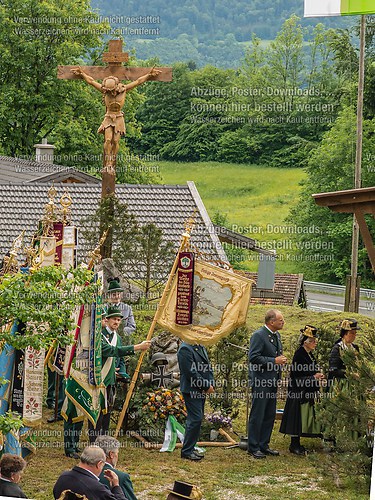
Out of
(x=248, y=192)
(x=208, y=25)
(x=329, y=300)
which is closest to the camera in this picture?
(x=329, y=300)

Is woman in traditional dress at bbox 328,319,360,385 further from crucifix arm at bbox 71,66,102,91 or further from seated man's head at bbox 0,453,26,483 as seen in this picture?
crucifix arm at bbox 71,66,102,91

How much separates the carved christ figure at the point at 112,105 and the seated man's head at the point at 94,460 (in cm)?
514

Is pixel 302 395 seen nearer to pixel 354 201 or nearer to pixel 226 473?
pixel 226 473

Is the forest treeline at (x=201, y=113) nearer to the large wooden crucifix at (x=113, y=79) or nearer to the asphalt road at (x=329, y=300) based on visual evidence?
the asphalt road at (x=329, y=300)

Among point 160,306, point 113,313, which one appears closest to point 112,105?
point 160,306

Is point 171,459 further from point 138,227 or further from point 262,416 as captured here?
point 138,227

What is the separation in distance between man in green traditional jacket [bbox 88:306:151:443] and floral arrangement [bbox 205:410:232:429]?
0.95 meters

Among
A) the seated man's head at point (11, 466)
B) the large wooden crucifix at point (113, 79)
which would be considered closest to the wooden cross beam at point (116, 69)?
the large wooden crucifix at point (113, 79)

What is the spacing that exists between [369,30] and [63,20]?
19.2 feet

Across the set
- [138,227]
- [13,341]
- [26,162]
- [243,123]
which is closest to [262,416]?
[13,341]

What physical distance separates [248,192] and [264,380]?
15.5 meters

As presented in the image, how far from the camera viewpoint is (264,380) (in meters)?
9.64

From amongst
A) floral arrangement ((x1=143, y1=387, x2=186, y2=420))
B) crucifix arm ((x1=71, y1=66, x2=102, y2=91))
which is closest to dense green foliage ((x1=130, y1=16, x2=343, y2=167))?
crucifix arm ((x1=71, y1=66, x2=102, y2=91))

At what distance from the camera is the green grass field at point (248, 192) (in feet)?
71.3
